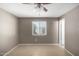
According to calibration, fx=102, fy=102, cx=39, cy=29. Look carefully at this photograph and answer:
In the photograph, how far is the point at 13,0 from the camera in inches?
29.0

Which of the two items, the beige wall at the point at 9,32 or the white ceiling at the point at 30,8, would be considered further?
the beige wall at the point at 9,32

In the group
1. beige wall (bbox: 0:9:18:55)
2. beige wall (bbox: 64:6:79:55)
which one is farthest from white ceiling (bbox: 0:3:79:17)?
beige wall (bbox: 64:6:79:55)

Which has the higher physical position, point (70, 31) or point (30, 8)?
point (30, 8)

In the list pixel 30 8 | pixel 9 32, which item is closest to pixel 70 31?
pixel 30 8

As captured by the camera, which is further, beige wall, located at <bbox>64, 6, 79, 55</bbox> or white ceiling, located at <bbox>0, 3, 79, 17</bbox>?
beige wall, located at <bbox>64, 6, 79, 55</bbox>

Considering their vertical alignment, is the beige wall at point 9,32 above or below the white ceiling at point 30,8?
below

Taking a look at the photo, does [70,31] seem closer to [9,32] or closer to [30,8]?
[30,8]

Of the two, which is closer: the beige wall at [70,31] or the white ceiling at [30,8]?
the white ceiling at [30,8]

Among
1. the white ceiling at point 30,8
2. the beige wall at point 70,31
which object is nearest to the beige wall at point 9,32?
the white ceiling at point 30,8

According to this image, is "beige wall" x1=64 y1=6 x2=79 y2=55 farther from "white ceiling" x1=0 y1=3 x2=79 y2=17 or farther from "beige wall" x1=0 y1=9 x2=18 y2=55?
"beige wall" x1=0 y1=9 x2=18 y2=55

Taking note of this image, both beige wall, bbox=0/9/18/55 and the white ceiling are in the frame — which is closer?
the white ceiling

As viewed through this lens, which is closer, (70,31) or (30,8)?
(30,8)

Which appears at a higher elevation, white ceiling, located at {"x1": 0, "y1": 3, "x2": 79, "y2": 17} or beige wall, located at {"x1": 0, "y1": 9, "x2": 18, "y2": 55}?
white ceiling, located at {"x1": 0, "y1": 3, "x2": 79, "y2": 17}

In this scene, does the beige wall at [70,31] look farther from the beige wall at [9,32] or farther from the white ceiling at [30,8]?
the beige wall at [9,32]
